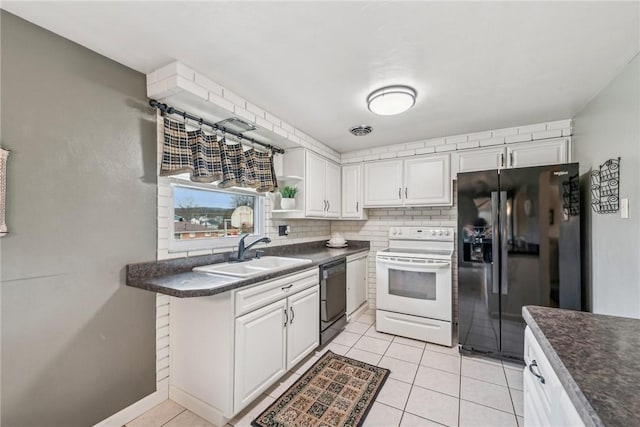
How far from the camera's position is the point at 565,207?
2.17 metres

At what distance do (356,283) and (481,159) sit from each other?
81.4 inches

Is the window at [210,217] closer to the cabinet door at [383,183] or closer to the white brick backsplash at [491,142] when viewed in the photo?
the cabinet door at [383,183]

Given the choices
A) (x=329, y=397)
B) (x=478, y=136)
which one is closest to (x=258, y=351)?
(x=329, y=397)

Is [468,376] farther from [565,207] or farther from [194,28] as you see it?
[194,28]

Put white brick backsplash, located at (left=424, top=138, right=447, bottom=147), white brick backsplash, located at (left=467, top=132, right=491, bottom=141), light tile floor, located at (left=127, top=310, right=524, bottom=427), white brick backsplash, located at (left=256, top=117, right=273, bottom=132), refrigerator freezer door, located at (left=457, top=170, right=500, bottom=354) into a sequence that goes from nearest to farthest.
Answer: light tile floor, located at (left=127, top=310, right=524, bottom=427) < white brick backsplash, located at (left=256, top=117, right=273, bottom=132) < refrigerator freezer door, located at (left=457, top=170, right=500, bottom=354) < white brick backsplash, located at (left=467, top=132, right=491, bottom=141) < white brick backsplash, located at (left=424, top=138, right=447, bottom=147)

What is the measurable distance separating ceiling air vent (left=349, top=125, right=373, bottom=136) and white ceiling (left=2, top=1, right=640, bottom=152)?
536 mm

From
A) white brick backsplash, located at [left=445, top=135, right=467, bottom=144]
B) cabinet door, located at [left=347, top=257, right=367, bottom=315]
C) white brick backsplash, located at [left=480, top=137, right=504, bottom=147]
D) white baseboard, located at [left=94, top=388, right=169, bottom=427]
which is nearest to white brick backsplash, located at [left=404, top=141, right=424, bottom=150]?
white brick backsplash, located at [left=445, top=135, right=467, bottom=144]

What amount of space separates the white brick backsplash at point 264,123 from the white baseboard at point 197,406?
6.92 feet

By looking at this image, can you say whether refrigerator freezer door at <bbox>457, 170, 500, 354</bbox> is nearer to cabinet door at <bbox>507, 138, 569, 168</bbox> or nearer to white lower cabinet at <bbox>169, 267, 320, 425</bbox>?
cabinet door at <bbox>507, 138, 569, 168</bbox>

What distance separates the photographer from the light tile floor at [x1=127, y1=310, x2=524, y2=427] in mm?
1686


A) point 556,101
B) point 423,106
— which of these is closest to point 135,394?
point 423,106

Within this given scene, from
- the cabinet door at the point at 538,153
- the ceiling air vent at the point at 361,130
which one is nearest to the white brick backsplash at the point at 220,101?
the ceiling air vent at the point at 361,130

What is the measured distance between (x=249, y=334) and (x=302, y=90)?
1.80 m

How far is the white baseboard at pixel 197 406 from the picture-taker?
1.65 m
